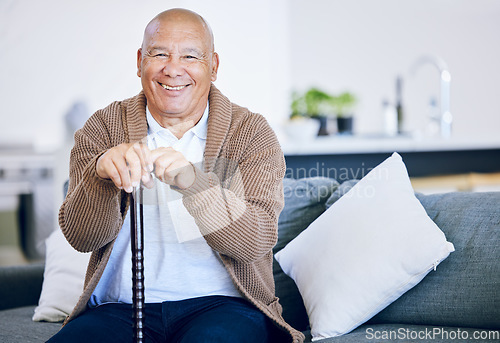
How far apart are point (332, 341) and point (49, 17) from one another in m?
5.29

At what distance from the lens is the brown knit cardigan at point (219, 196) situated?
121 centimetres

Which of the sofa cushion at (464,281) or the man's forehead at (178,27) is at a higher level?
the man's forehead at (178,27)

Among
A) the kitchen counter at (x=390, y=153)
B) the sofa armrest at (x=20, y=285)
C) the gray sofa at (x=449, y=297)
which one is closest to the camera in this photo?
the gray sofa at (x=449, y=297)

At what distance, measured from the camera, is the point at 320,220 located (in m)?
1.68

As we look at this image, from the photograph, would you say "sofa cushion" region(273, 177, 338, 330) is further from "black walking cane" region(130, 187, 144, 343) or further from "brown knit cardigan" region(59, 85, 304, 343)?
"black walking cane" region(130, 187, 144, 343)

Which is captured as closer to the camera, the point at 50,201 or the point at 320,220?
the point at 320,220

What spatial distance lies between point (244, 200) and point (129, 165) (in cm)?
30

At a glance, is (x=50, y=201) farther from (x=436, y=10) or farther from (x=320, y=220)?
(x=436, y=10)

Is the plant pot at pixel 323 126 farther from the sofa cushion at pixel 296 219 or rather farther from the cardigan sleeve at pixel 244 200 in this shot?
the cardigan sleeve at pixel 244 200

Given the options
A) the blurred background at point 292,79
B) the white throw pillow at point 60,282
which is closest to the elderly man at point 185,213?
the white throw pillow at point 60,282

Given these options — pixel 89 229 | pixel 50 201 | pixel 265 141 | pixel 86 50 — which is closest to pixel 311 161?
pixel 265 141

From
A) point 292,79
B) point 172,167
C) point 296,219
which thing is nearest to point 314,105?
point 296,219

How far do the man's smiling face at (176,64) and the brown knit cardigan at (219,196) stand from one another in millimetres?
78

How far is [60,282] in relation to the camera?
1.78m
